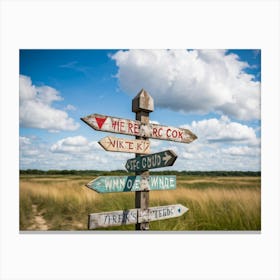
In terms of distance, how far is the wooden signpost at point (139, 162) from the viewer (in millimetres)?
2036

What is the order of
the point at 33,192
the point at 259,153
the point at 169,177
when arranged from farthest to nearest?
the point at 33,192 < the point at 259,153 < the point at 169,177

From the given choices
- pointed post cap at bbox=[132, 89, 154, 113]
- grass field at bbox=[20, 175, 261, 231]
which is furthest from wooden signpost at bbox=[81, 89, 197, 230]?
grass field at bbox=[20, 175, 261, 231]

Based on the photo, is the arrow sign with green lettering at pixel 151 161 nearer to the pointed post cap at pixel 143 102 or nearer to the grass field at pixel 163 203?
the pointed post cap at pixel 143 102

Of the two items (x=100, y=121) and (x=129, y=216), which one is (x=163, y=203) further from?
(x=100, y=121)

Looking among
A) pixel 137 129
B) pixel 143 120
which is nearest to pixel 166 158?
pixel 137 129

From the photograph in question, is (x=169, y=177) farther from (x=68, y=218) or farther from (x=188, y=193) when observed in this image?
(x=68, y=218)

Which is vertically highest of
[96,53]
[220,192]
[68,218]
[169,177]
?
[96,53]

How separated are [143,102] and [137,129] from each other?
Result: 1.01 feet

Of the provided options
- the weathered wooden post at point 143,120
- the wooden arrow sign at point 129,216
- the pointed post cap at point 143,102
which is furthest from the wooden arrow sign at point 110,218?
the pointed post cap at point 143,102

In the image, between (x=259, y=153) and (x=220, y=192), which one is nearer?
(x=259, y=153)

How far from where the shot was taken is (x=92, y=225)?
198 cm

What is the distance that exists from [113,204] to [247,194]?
2143 mm

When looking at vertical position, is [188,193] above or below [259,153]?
below

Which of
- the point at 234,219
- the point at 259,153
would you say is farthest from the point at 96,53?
the point at 234,219
